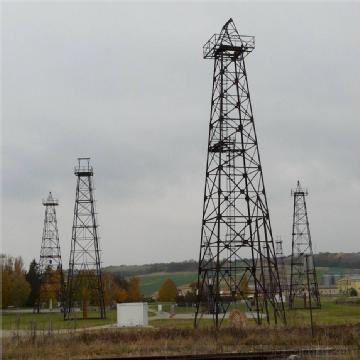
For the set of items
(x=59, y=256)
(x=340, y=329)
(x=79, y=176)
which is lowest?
(x=340, y=329)

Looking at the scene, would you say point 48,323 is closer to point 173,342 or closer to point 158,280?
point 173,342

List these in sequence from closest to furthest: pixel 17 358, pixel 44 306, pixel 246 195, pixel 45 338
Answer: pixel 17 358
pixel 45 338
pixel 246 195
pixel 44 306

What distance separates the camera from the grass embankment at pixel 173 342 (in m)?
18.2

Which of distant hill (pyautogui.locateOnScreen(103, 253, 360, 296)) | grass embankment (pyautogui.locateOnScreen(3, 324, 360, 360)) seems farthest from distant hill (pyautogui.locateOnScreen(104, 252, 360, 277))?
grass embankment (pyautogui.locateOnScreen(3, 324, 360, 360))

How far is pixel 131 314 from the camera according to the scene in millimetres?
37250

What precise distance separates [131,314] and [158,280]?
122513 millimetres

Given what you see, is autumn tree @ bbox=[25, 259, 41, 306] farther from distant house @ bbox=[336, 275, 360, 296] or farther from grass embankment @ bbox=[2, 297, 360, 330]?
distant house @ bbox=[336, 275, 360, 296]

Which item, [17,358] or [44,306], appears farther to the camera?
[44,306]

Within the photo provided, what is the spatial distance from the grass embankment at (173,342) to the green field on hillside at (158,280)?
375 feet

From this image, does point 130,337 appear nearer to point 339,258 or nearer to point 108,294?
point 108,294

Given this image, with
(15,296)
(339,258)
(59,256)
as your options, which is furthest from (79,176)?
(339,258)

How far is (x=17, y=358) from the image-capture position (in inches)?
→ 669

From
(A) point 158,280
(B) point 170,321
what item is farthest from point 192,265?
(B) point 170,321

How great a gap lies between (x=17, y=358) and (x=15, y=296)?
54448 mm
